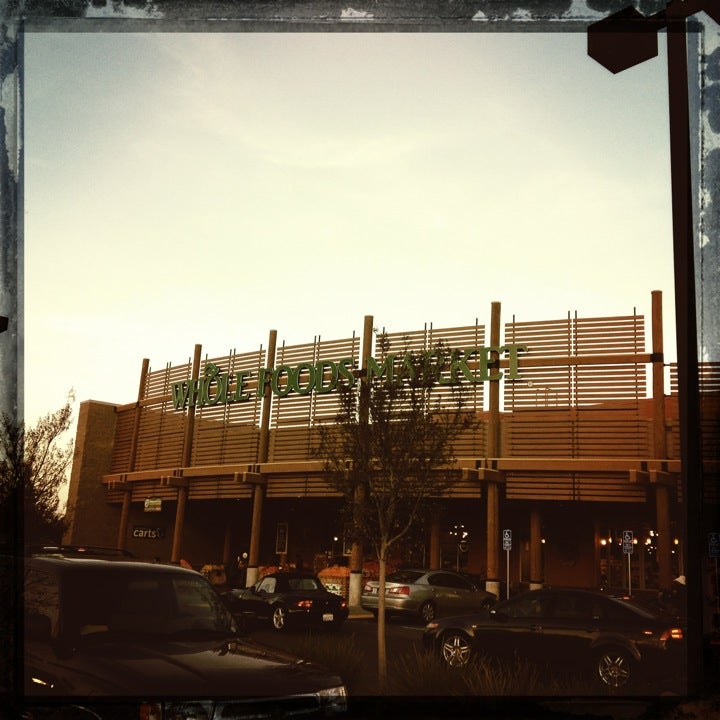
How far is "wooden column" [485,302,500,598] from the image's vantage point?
987 inches

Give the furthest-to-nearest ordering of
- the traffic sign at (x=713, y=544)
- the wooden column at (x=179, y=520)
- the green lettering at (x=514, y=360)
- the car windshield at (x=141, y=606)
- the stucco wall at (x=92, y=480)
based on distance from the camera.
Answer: the stucco wall at (x=92, y=480)
the wooden column at (x=179, y=520)
the green lettering at (x=514, y=360)
the car windshield at (x=141, y=606)
the traffic sign at (x=713, y=544)

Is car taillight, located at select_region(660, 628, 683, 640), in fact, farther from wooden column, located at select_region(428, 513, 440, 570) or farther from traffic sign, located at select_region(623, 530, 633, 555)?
wooden column, located at select_region(428, 513, 440, 570)

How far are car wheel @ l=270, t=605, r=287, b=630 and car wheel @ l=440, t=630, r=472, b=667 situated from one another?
5697 millimetres

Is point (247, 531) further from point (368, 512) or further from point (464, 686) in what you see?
point (464, 686)

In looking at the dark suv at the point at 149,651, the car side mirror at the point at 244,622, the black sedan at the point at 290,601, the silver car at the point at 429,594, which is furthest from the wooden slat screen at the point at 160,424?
the dark suv at the point at 149,651

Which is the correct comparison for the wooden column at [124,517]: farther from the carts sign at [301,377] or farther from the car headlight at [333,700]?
the car headlight at [333,700]

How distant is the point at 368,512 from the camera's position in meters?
13.8

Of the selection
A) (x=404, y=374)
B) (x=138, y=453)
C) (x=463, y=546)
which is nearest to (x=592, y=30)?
(x=404, y=374)

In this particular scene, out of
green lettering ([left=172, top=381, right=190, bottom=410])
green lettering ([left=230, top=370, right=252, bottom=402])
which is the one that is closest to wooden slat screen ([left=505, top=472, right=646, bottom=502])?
green lettering ([left=230, top=370, right=252, bottom=402])

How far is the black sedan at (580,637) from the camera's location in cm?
1120

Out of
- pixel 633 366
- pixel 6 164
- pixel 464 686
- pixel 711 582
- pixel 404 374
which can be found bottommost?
pixel 464 686

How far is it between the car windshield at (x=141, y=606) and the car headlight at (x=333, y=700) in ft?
3.60

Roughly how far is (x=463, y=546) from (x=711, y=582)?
27361 millimetres

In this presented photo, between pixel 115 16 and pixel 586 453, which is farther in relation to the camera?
pixel 586 453
